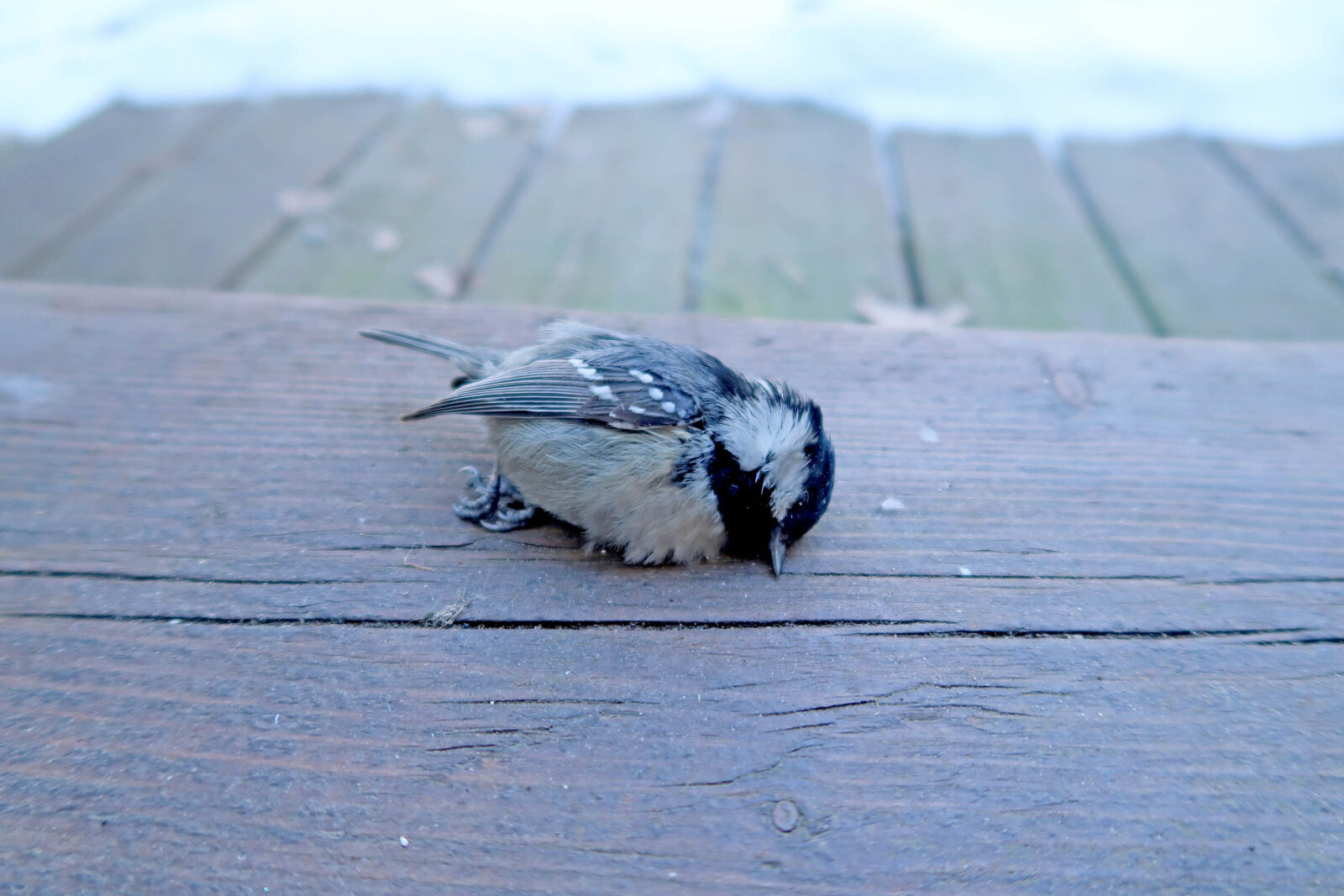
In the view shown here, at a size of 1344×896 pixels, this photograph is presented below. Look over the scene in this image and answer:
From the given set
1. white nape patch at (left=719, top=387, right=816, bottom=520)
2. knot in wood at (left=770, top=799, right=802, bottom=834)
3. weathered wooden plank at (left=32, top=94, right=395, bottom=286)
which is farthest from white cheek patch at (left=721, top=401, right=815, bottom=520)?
weathered wooden plank at (left=32, top=94, right=395, bottom=286)

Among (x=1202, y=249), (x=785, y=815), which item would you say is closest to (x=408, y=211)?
(x=785, y=815)

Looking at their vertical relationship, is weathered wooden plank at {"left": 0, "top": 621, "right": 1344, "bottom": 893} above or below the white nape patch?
below

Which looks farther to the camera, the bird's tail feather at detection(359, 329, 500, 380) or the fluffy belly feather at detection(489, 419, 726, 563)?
the bird's tail feather at detection(359, 329, 500, 380)

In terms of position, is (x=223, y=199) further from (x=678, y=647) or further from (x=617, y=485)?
(x=678, y=647)

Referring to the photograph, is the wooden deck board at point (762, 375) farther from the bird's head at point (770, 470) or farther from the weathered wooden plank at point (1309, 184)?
the weathered wooden plank at point (1309, 184)

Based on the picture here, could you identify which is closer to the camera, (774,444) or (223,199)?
(774,444)

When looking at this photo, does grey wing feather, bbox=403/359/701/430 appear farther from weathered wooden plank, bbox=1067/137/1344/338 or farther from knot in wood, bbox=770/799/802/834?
weathered wooden plank, bbox=1067/137/1344/338
